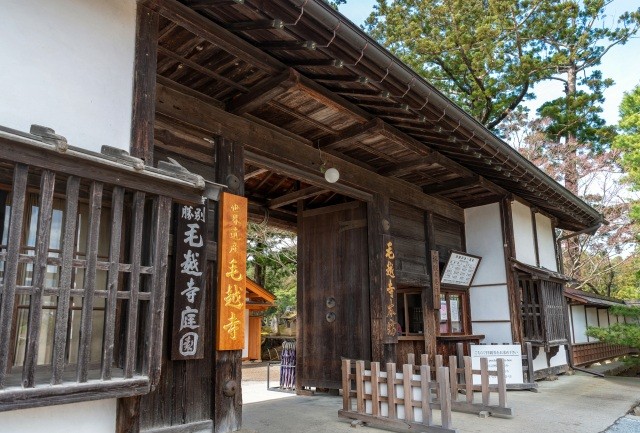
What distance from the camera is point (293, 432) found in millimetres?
5715

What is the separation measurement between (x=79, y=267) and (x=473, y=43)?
17.3 m

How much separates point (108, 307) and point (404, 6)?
1832 centimetres

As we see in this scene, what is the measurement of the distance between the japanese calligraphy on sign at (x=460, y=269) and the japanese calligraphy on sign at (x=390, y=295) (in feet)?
6.02

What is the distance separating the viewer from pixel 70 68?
3494mm

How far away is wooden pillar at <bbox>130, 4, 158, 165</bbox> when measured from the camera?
3.84 meters

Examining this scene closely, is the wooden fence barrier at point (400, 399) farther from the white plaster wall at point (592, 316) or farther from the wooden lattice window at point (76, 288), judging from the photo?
the white plaster wall at point (592, 316)

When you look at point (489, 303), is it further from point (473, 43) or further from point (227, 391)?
point (473, 43)

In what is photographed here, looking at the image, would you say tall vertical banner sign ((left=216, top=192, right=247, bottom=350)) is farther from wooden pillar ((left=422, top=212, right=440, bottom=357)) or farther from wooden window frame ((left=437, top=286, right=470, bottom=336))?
wooden window frame ((left=437, top=286, right=470, bottom=336))

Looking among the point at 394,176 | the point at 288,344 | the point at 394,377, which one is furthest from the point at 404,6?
the point at 394,377

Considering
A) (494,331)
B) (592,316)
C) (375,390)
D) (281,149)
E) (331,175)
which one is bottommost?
(375,390)

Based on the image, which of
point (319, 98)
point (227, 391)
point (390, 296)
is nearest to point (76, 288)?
point (227, 391)

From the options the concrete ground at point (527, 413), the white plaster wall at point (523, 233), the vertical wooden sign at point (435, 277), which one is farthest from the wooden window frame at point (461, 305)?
the concrete ground at point (527, 413)

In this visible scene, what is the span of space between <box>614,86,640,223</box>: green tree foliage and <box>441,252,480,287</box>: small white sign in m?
4.78

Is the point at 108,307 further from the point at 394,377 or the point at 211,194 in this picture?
the point at 394,377
